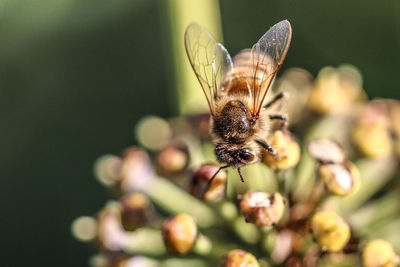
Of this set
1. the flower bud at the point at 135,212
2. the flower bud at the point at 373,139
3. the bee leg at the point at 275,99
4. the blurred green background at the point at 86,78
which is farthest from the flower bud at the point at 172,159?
the blurred green background at the point at 86,78

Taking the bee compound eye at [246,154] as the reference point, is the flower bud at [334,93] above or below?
below

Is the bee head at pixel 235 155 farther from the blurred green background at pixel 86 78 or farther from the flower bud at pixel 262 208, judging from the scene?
the blurred green background at pixel 86 78

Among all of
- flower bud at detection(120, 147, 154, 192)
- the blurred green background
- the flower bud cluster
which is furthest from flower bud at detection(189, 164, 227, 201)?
the blurred green background

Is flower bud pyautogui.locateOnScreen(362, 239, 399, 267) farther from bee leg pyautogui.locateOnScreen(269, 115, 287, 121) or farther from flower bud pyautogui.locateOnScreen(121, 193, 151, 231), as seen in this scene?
flower bud pyautogui.locateOnScreen(121, 193, 151, 231)

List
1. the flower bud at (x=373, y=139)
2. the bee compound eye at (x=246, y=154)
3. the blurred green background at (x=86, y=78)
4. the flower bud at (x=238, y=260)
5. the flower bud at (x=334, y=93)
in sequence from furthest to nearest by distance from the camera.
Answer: the blurred green background at (x=86, y=78), the flower bud at (x=334, y=93), the flower bud at (x=373, y=139), the bee compound eye at (x=246, y=154), the flower bud at (x=238, y=260)

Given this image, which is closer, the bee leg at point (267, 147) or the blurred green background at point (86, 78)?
the bee leg at point (267, 147)

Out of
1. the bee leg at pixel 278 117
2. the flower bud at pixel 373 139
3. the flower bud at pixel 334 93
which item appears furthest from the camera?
the flower bud at pixel 334 93
